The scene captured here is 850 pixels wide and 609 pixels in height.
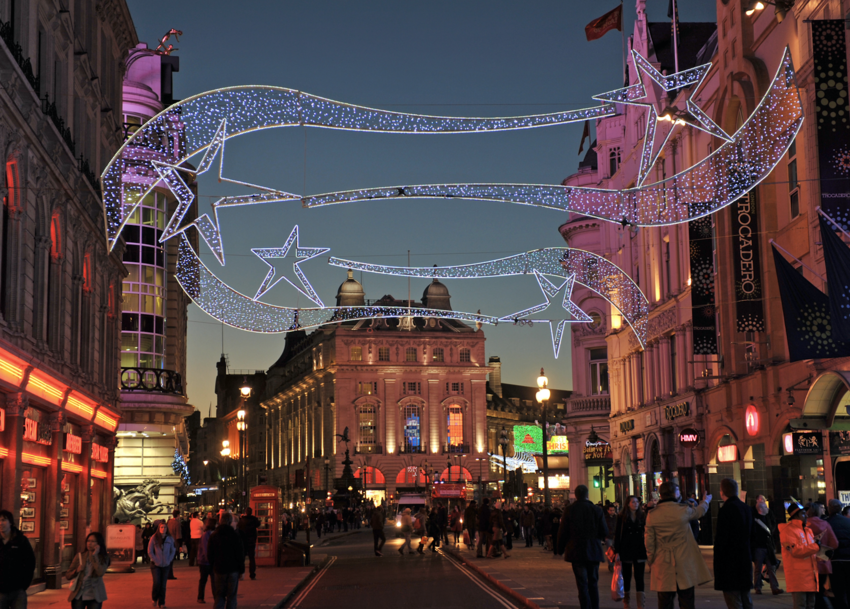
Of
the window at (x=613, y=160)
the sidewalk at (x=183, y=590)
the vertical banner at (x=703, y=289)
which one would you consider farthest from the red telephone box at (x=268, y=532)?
the window at (x=613, y=160)

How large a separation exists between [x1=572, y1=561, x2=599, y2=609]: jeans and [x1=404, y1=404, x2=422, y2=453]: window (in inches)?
4317

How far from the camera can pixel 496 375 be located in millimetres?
168500

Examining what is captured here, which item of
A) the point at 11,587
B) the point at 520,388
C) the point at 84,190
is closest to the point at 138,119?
the point at 84,190

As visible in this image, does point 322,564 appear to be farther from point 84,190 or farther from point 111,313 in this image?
point 84,190

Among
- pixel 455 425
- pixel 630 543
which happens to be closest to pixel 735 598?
pixel 630 543

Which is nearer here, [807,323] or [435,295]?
[807,323]

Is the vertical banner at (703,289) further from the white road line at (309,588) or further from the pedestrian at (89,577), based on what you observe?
the pedestrian at (89,577)

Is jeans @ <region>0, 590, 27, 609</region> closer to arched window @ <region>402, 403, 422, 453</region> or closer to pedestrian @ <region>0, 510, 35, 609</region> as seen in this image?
pedestrian @ <region>0, 510, 35, 609</region>

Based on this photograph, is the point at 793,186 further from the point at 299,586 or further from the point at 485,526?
the point at 299,586

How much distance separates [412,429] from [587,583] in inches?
4359

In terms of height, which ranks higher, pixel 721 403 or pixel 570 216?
pixel 570 216

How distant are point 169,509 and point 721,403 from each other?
84.7 ft

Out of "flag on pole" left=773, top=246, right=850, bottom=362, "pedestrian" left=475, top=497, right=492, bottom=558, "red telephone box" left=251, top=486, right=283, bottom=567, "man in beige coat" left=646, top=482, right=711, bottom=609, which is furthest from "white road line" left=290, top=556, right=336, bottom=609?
"flag on pole" left=773, top=246, right=850, bottom=362

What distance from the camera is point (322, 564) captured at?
105ft
